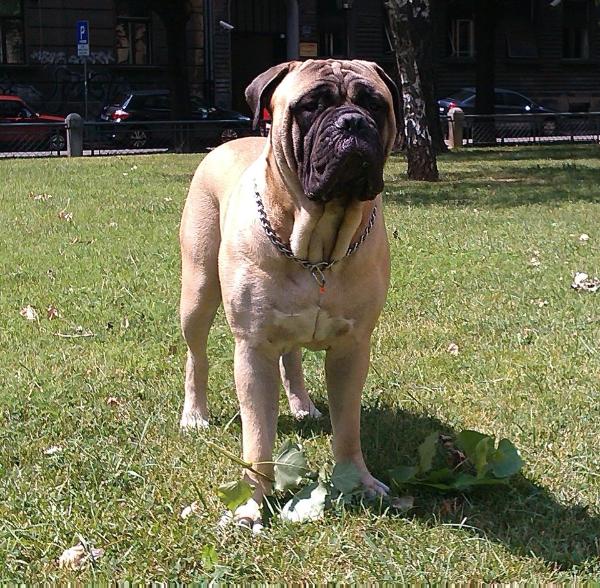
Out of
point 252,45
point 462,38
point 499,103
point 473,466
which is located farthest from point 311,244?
point 462,38

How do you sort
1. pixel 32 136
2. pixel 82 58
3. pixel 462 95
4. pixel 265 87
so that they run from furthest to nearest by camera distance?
pixel 462 95, pixel 82 58, pixel 32 136, pixel 265 87

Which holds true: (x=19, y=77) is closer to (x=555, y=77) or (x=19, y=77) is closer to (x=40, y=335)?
(x=555, y=77)

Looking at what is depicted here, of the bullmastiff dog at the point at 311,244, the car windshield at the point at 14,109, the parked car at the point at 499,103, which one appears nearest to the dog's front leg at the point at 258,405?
the bullmastiff dog at the point at 311,244

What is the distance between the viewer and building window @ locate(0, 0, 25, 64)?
3228 centimetres

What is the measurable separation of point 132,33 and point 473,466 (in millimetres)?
32531

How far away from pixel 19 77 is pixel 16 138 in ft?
26.5

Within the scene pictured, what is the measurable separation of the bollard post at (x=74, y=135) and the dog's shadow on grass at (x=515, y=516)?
66.7 feet

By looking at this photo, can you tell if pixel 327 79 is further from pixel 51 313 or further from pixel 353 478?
pixel 51 313

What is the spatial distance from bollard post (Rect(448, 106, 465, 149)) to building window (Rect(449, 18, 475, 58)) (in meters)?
13.8

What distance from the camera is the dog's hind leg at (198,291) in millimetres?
4418

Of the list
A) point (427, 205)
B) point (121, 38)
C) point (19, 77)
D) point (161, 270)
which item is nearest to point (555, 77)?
point (121, 38)

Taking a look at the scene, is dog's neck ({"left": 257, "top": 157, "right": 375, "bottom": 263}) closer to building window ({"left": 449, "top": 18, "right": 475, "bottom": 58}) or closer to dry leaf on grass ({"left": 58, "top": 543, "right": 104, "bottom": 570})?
dry leaf on grass ({"left": 58, "top": 543, "right": 104, "bottom": 570})

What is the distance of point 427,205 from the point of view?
1258 centimetres

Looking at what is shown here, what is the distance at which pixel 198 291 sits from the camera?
A: 4.46 m
